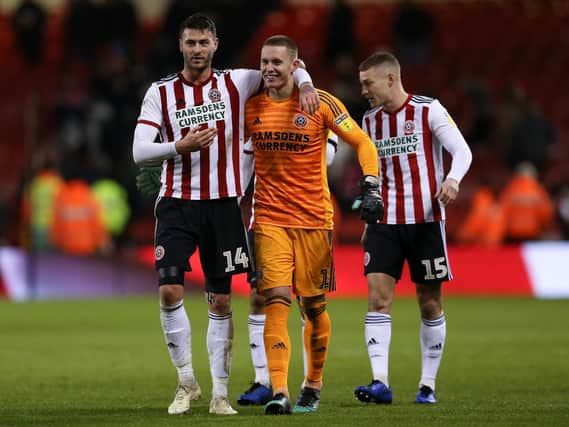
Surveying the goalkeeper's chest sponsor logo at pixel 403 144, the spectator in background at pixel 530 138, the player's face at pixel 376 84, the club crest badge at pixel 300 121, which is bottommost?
the goalkeeper's chest sponsor logo at pixel 403 144

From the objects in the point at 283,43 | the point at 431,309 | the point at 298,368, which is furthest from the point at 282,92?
the point at 298,368

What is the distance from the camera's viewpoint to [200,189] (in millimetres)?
7773

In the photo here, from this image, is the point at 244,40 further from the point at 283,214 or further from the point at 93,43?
the point at 283,214

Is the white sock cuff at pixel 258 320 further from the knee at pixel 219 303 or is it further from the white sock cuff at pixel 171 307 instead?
the white sock cuff at pixel 171 307

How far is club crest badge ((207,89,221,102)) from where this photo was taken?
309 inches

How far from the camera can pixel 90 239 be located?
65.0 ft

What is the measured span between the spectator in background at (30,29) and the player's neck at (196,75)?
54.1 feet

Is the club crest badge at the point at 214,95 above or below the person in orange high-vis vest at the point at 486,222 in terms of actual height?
above

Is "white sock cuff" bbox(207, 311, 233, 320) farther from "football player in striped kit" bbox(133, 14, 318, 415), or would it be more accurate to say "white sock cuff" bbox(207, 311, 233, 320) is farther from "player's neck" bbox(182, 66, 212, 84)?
"player's neck" bbox(182, 66, 212, 84)

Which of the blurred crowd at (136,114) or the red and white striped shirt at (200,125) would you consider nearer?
the red and white striped shirt at (200,125)

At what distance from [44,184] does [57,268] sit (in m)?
1.64

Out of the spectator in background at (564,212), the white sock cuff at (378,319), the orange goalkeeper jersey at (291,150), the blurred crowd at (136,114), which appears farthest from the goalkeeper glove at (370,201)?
the spectator in background at (564,212)

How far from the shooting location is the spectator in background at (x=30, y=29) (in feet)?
77.8

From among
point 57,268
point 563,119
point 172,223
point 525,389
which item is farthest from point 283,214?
point 563,119
